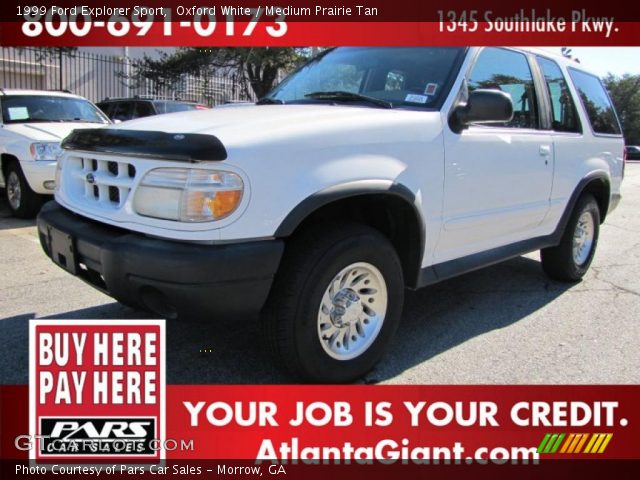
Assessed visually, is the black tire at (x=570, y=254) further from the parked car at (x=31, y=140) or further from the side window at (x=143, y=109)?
the side window at (x=143, y=109)

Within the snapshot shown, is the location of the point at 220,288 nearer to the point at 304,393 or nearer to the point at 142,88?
the point at 304,393

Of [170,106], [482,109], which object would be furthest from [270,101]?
[170,106]

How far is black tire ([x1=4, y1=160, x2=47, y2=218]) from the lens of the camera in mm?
6954

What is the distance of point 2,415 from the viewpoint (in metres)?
2.67

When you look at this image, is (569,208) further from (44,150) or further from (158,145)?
(44,150)

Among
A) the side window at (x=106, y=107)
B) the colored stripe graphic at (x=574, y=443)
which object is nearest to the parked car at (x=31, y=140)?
the side window at (x=106, y=107)

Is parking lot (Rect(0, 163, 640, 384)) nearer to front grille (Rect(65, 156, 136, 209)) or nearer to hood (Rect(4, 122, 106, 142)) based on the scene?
front grille (Rect(65, 156, 136, 209))

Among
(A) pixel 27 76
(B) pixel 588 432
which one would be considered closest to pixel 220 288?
(B) pixel 588 432

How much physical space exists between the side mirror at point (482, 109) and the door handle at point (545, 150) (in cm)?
93

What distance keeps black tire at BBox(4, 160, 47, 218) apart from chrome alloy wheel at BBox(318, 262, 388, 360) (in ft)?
17.5

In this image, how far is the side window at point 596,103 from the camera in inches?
195

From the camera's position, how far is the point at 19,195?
7.06 metres

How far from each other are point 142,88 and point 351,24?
16.6 metres

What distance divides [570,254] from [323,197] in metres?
3.19
